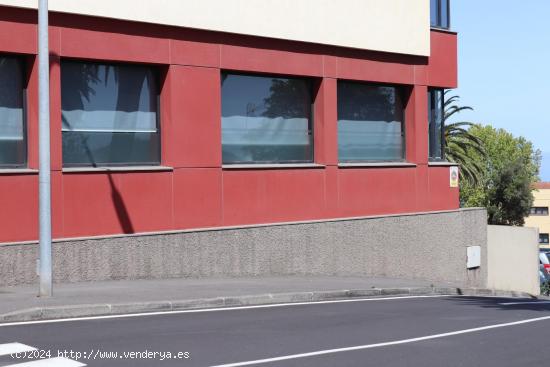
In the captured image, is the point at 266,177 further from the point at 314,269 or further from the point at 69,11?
the point at 69,11

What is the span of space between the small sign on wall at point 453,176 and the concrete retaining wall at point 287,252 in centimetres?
83

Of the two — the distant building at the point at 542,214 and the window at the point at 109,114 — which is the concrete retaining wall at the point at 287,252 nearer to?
the window at the point at 109,114

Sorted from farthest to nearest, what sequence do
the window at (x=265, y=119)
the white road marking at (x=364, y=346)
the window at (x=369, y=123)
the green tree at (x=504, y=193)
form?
the green tree at (x=504, y=193), the window at (x=369, y=123), the window at (x=265, y=119), the white road marking at (x=364, y=346)

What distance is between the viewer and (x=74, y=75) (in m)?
18.0

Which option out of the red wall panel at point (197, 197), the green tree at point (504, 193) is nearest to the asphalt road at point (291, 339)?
the red wall panel at point (197, 197)

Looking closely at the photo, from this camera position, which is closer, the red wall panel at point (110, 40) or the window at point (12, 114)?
the window at point (12, 114)

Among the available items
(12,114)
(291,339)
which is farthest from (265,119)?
(291,339)

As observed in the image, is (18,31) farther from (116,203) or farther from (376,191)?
(376,191)

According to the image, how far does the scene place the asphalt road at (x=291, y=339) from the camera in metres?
9.51

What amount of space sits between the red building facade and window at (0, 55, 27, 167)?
17 centimetres

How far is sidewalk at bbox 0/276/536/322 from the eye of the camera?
12594mm

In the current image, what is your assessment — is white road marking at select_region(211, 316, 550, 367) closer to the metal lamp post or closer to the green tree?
the metal lamp post

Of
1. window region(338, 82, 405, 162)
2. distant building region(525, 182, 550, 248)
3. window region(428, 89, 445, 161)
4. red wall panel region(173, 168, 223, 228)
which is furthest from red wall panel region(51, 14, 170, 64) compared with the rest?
distant building region(525, 182, 550, 248)

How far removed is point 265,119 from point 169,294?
25.7 feet
